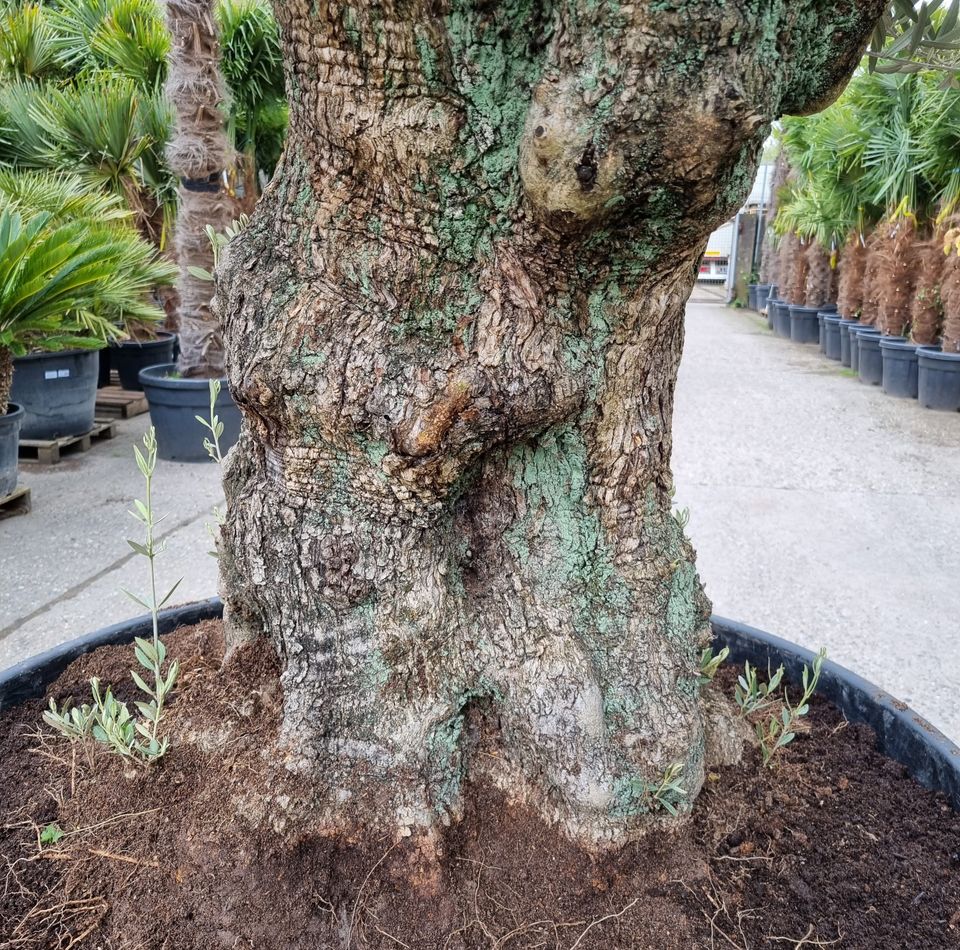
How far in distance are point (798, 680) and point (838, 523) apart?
243cm

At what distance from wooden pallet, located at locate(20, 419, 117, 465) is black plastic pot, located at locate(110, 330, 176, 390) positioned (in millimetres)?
1289

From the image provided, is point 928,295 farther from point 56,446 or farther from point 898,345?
point 56,446

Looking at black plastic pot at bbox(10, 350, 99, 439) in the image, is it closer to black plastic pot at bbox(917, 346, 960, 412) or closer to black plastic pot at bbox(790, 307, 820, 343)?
black plastic pot at bbox(917, 346, 960, 412)

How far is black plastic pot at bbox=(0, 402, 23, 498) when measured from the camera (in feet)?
12.2

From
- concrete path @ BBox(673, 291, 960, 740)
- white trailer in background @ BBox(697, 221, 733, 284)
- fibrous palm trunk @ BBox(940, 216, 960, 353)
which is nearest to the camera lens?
concrete path @ BBox(673, 291, 960, 740)

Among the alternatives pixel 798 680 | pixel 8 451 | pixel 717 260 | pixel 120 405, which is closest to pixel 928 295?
pixel 798 680

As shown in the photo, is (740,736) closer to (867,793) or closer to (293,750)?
(867,793)

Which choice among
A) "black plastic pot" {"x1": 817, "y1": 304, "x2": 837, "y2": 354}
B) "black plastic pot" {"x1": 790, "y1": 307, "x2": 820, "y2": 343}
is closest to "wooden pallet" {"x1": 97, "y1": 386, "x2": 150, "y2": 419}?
"black plastic pot" {"x1": 817, "y1": 304, "x2": 837, "y2": 354}

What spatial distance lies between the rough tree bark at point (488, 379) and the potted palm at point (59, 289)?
257 cm

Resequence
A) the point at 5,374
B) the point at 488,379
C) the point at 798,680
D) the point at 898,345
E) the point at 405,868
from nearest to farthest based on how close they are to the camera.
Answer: the point at 488,379 → the point at 405,868 → the point at 798,680 → the point at 5,374 → the point at 898,345

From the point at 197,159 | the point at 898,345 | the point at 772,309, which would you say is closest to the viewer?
the point at 197,159

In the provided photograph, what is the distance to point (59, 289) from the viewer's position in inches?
134

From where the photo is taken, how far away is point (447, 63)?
877 mm

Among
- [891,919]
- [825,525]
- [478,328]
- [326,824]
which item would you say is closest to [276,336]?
[478,328]
